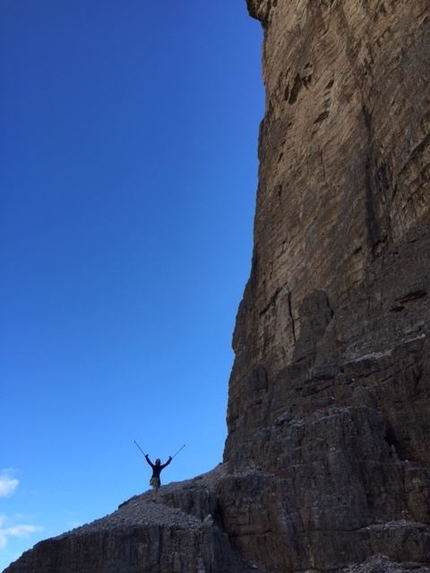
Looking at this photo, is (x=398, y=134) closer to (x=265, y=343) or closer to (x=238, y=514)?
(x=265, y=343)

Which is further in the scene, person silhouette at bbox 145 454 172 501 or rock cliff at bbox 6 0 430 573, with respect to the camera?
person silhouette at bbox 145 454 172 501

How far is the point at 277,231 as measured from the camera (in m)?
38.2

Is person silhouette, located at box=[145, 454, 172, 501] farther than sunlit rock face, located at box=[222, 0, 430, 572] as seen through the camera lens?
Yes

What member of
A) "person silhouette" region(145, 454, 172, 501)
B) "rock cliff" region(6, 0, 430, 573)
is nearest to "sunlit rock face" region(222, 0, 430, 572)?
"rock cliff" region(6, 0, 430, 573)

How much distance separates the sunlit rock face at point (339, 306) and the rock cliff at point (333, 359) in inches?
2.5

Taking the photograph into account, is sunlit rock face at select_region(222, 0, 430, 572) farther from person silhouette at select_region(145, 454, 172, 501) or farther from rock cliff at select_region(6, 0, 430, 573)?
person silhouette at select_region(145, 454, 172, 501)

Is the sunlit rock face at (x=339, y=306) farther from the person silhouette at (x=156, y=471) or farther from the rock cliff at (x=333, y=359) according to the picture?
the person silhouette at (x=156, y=471)

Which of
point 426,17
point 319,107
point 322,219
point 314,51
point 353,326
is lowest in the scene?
point 353,326

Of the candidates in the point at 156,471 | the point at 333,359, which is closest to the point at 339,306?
the point at 333,359

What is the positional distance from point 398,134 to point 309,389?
1157cm

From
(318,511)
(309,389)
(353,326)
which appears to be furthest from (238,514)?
(353,326)

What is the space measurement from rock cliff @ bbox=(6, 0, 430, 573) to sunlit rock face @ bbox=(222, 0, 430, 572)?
64 millimetres

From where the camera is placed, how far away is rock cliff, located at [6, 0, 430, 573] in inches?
712

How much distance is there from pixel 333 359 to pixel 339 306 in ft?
13.6
